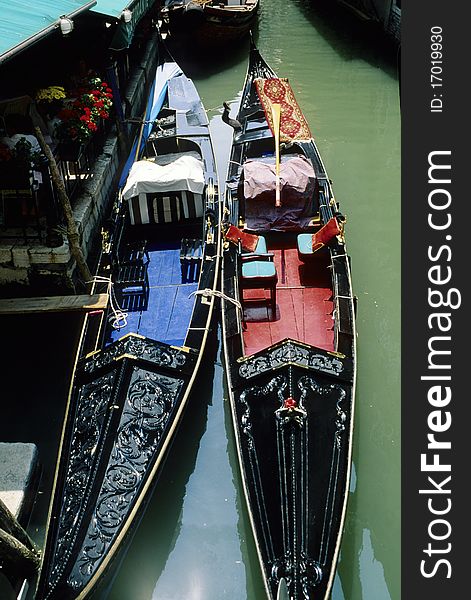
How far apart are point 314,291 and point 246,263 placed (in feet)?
2.72

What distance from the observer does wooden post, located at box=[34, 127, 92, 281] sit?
602 cm

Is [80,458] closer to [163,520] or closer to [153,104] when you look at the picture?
[163,520]

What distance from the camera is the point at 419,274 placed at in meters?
4.97

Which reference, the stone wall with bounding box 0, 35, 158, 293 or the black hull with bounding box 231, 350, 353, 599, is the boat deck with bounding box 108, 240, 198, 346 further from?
the black hull with bounding box 231, 350, 353, 599

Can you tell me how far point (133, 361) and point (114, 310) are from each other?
1098mm

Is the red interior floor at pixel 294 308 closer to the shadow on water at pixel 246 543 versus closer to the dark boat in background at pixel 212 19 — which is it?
the shadow on water at pixel 246 543

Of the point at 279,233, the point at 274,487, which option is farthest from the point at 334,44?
the point at 274,487

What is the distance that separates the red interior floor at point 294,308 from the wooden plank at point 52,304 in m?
1.53

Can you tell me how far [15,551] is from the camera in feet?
14.5

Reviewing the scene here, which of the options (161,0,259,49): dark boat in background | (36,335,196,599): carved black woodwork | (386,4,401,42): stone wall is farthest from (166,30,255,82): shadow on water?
(36,335,196,599): carved black woodwork

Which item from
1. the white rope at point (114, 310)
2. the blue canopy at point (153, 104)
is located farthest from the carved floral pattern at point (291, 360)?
the blue canopy at point (153, 104)

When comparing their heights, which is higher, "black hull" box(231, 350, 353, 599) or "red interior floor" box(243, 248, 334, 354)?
"red interior floor" box(243, 248, 334, 354)

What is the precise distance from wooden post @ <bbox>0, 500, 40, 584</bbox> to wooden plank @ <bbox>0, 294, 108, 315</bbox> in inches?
88.5

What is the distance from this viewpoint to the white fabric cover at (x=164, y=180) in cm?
712
